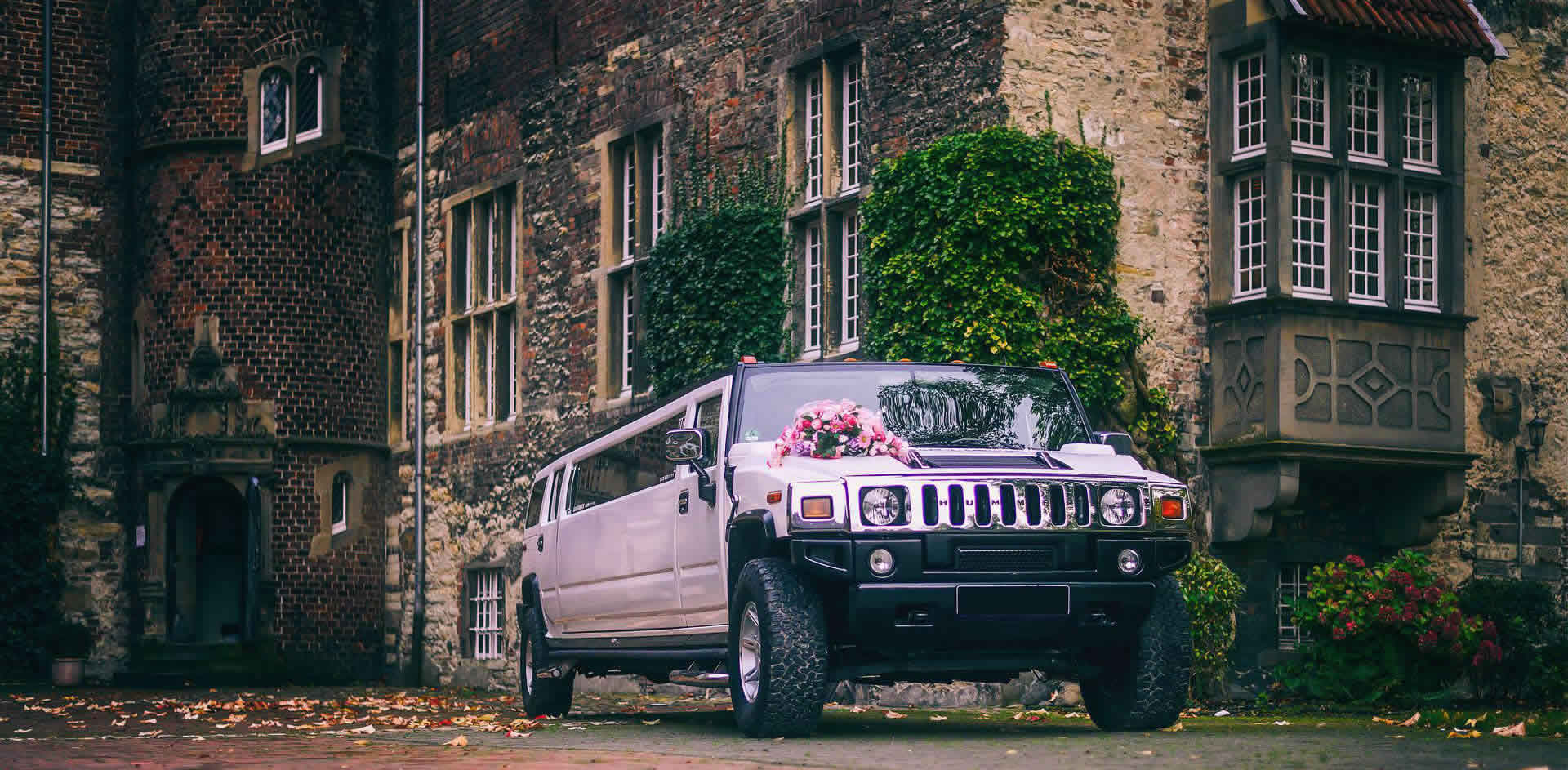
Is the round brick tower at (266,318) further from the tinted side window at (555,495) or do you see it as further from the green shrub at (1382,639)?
the green shrub at (1382,639)

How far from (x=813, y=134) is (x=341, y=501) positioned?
390 inches

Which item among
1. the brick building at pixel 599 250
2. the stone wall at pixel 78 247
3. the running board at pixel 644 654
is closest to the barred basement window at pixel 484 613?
the brick building at pixel 599 250

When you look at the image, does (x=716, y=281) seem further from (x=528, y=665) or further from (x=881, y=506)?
(x=881, y=506)

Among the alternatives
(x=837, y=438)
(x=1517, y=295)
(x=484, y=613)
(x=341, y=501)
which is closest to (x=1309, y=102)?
(x=1517, y=295)

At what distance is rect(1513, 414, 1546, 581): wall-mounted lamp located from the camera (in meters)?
18.2

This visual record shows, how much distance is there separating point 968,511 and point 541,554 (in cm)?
549

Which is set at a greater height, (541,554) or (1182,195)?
(1182,195)

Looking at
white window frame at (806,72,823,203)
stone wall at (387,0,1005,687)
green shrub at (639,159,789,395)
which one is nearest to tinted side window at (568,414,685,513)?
stone wall at (387,0,1005,687)

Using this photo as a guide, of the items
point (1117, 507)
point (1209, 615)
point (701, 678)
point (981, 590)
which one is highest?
point (1117, 507)

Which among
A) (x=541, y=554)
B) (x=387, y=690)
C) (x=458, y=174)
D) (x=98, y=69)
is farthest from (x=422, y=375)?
(x=541, y=554)

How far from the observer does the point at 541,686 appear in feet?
48.4

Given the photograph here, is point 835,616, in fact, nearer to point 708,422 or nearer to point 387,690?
point 708,422

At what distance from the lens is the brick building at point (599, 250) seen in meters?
16.7

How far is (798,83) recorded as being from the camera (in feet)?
63.2
